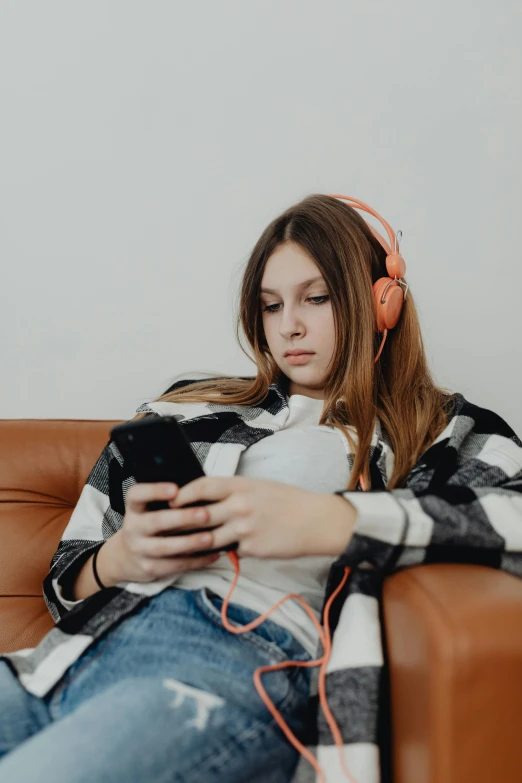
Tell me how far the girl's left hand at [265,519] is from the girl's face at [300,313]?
0.46m

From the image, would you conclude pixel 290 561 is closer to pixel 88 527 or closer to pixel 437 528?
pixel 437 528

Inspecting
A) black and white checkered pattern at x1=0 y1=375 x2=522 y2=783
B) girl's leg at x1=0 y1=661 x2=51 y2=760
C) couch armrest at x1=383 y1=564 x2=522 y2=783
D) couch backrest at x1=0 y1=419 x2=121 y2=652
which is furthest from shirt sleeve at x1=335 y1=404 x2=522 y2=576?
couch backrest at x1=0 y1=419 x2=121 y2=652

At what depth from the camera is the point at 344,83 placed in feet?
5.29

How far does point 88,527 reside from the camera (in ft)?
3.46

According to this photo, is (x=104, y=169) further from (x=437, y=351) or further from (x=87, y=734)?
(x=87, y=734)

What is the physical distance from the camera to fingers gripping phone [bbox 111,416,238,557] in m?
0.72

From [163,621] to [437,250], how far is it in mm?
1141

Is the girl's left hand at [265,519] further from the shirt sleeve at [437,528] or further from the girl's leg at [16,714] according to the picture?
the girl's leg at [16,714]

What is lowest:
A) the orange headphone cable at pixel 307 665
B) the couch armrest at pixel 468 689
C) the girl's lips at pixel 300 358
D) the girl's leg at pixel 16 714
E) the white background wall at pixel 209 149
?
the girl's leg at pixel 16 714

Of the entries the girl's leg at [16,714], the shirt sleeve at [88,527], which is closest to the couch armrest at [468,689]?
the girl's leg at [16,714]

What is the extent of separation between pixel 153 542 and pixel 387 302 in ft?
1.98

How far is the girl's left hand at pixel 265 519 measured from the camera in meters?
0.73

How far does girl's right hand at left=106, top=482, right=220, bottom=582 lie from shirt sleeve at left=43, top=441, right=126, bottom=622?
154 mm

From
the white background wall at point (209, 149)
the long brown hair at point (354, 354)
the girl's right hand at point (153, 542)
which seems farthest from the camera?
the white background wall at point (209, 149)
